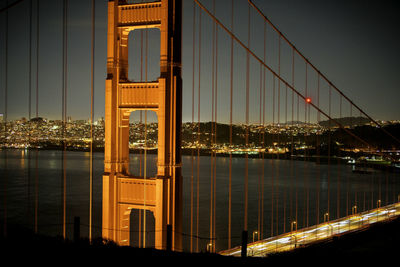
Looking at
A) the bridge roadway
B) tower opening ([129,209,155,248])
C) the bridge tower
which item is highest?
the bridge tower

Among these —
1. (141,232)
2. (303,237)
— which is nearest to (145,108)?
(303,237)

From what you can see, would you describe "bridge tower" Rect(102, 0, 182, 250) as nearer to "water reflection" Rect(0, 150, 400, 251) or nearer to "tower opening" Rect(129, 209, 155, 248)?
"water reflection" Rect(0, 150, 400, 251)

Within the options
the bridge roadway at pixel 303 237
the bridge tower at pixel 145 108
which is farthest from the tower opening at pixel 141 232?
the bridge tower at pixel 145 108

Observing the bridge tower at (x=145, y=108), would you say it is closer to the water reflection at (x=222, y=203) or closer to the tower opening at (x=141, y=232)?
the water reflection at (x=222, y=203)

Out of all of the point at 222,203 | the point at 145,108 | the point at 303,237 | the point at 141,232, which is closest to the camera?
the point at 145,108

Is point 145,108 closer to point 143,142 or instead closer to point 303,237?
point 303,237

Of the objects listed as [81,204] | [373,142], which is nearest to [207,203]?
[81,204]

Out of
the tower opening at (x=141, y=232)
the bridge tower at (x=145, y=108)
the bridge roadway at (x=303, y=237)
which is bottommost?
the tower opening at (x=141, y=232)

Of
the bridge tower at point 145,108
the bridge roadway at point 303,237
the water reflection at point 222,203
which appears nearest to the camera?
the bridge tower at point 145,108

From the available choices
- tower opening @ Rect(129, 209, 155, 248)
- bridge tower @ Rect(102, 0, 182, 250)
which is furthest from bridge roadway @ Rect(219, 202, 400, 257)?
tower opening @ Rect(129, 209, 155, 248)
